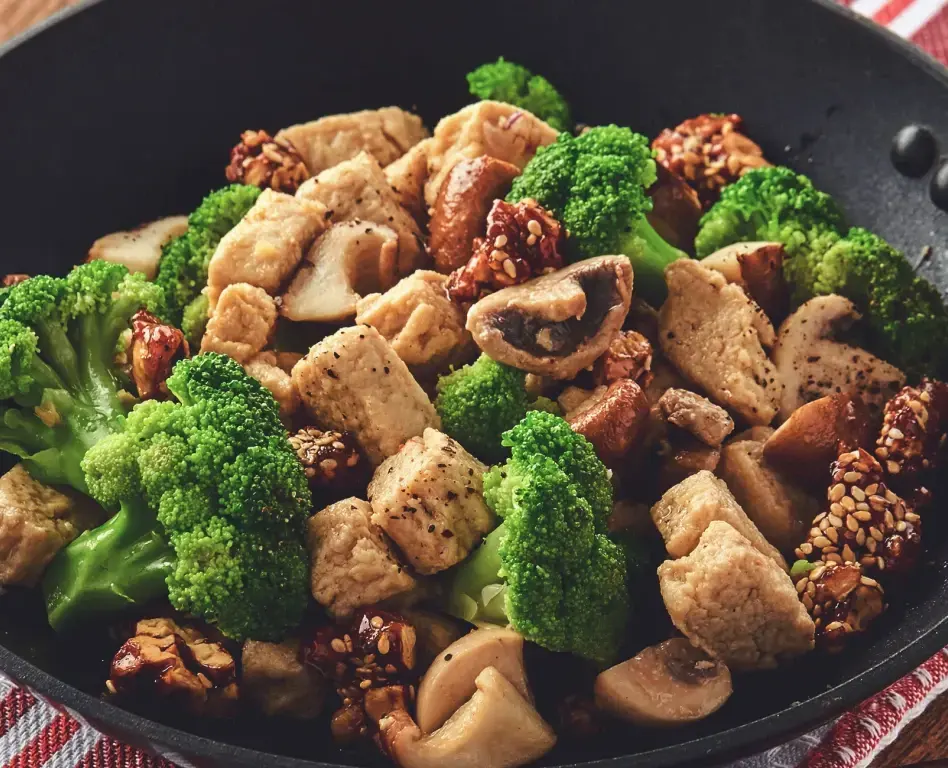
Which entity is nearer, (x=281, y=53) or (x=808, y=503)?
(x=808, y=503)

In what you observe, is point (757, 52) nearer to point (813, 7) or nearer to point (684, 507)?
point (813, 7)

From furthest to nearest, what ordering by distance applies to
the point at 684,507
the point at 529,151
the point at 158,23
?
the point at 158,23 → the point at 529,151 → the point at 684,507

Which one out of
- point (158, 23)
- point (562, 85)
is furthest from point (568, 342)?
point (158, 23)

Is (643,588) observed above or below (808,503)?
below

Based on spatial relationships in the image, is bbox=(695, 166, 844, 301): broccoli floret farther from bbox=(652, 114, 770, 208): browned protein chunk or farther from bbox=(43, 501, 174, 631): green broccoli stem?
bbox=(43, 501, 174, 631): green broccoli stem

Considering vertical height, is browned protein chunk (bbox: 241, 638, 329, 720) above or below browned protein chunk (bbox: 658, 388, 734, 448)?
below

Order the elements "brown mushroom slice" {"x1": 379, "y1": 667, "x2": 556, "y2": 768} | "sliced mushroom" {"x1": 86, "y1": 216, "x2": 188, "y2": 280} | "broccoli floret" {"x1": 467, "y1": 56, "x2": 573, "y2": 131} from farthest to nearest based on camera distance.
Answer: "broccoli floret" {"x1": 467, "y1": 56, "x2": 573, "y2": 131}, "sliced mushroom" {"x1": 86, "y1": 216, "x2": 188, "y2": 280}, "brown mushroom slice" {"x1": 379, "y1": 667, "x2": 556, "y2": 768}

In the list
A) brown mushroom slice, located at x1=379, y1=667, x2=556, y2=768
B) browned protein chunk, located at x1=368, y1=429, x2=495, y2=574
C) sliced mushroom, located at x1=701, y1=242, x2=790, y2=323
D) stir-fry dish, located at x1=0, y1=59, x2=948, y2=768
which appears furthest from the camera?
sliced mushroom, located at x1=701, y1=242, x2=790, y2=323

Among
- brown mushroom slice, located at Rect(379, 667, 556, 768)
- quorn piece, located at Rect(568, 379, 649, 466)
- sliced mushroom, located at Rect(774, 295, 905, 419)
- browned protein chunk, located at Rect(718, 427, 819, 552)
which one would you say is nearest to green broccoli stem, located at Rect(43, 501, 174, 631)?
brown mushroom slice, located at Rect(379, 667, 556, 768)
